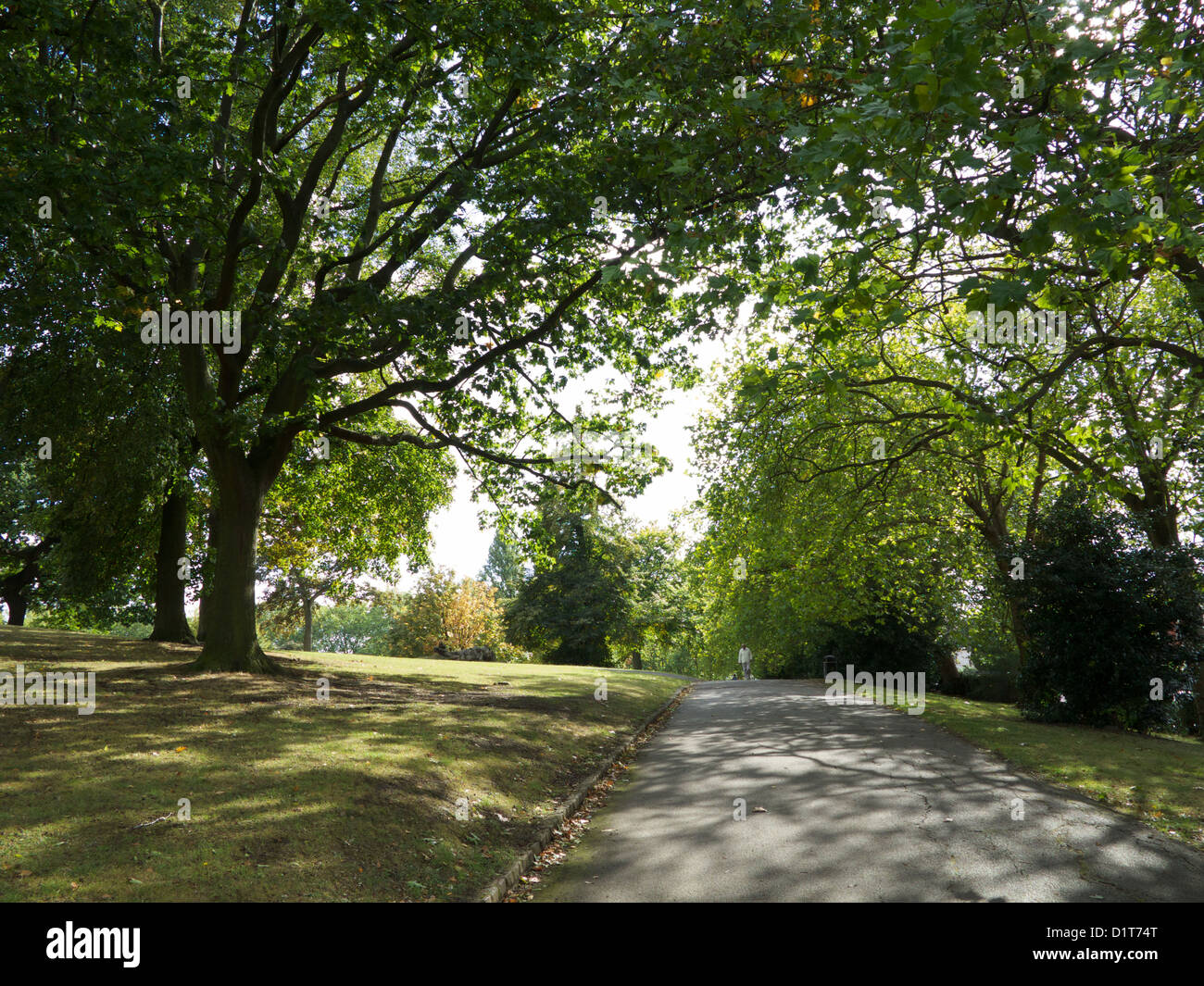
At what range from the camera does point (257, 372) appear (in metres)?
14.9

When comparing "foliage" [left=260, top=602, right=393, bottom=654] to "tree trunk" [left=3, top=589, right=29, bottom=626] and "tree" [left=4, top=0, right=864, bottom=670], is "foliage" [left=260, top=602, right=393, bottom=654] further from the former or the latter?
"tree" [left=4, top=0, right=864, bottom=670]

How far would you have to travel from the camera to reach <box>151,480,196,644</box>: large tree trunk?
784 inches

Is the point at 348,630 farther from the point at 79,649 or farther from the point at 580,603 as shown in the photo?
the point at 79,649

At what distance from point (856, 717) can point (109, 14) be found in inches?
700

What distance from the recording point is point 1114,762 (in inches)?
423

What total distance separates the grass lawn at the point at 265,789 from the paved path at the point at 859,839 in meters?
1.07

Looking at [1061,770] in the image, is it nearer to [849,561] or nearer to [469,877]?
[469,877]

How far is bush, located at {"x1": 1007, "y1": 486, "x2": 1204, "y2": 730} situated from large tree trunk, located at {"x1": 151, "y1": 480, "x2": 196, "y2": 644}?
20586 mm

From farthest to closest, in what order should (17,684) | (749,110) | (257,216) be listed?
(257,216) → (17,684) → (749,110)

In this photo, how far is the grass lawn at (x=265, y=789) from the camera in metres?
4.93
